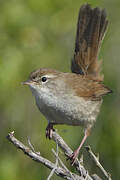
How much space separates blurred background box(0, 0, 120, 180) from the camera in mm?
4652

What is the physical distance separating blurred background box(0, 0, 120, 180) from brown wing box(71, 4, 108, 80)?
0.14 m

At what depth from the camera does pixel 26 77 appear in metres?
4.95

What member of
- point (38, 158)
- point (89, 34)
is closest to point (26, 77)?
point (89, 34)

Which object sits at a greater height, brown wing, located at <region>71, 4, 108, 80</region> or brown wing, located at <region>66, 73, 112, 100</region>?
brown wing, located at <region>71, 4, 108, 80</region>

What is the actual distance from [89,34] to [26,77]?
0.87 meters

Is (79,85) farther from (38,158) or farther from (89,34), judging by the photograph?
(38,158)

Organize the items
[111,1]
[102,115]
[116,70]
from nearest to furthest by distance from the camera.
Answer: [102,115]
[116,70]
[111,1]

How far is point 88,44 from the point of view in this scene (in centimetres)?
497

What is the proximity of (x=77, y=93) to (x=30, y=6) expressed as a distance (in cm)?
111

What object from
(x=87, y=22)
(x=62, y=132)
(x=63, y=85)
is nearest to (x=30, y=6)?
(x=87, y=22)

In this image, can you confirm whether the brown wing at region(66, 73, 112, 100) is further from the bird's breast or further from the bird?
the bird's breast

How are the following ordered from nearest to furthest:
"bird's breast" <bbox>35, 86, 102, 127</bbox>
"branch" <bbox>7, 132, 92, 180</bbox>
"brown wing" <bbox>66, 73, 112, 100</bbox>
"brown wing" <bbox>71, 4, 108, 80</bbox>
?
"branch" <bbox>7, 132, 92, 180</bbox> → "bird's breast" <bbox>35, 86, 102, 127</bbox> → "brown wing" <bbox>66, 73, 112, 100</bbox> → "brown wing" <bbox>71, 4, 108, 80</bbox>

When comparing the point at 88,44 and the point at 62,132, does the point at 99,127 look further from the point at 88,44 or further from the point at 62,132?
the point at 88,44

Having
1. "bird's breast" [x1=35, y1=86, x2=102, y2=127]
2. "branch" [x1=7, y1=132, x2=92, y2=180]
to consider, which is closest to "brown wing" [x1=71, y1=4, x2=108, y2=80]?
"bird's breast" [x1=35, y1=86, x2=102, y2=127]
